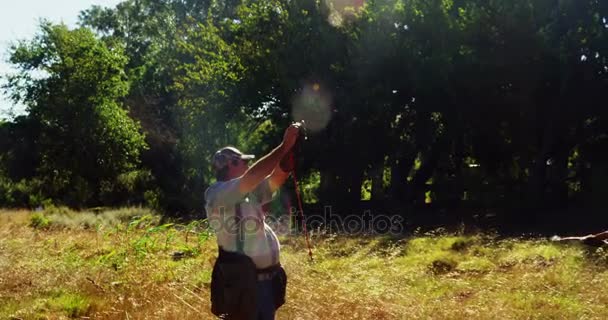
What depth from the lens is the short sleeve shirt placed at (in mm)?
3809

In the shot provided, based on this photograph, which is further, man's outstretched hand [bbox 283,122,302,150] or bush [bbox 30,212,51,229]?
bush [bbox 30,212,51,229]

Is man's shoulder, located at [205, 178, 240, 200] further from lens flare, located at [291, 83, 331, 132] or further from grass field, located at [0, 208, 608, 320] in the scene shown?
lens flare, located at [291, 83, 331, 132]

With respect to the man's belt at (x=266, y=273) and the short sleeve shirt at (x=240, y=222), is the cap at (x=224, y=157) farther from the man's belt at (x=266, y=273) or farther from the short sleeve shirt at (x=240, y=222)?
the man's belt at (x=266, y=273)

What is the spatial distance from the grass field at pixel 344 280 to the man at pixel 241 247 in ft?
5.89

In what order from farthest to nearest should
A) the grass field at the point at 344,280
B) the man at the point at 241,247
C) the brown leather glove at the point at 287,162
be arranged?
the grass field at the point at 344,280
the brown leather glove at the point at 287,162
the man at the point at 241,247

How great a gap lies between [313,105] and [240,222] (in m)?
18.4

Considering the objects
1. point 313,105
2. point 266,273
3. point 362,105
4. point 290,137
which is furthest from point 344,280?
point 313,105

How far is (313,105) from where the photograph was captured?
22062 mm

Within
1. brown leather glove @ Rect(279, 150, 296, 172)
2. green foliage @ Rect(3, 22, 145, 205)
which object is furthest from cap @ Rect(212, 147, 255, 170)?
green foliage @ Rect(3, 22, 145, 205)

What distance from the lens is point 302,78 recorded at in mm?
22219

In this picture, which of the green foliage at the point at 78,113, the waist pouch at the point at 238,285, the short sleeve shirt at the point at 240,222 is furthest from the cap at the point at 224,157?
the green foliage at the point at 78,113

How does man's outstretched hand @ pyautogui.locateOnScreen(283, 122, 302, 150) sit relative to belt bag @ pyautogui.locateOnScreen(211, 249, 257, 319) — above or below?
above

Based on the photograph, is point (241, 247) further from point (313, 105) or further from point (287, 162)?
point (313, 105)

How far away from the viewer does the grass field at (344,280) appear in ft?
19.9
